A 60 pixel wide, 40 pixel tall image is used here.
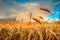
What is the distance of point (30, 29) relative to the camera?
5.35 feet

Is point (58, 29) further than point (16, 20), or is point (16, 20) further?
point (16, 20)

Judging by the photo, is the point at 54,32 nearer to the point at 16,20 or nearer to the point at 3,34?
the point at 3,34

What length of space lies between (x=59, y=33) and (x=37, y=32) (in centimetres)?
16

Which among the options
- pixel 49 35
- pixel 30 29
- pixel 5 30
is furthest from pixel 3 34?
pixel 49 35

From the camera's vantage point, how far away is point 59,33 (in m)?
1.60

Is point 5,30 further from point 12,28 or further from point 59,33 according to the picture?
point 59,33

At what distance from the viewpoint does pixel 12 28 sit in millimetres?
1774

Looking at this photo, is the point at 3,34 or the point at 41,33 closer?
the point at 41,33

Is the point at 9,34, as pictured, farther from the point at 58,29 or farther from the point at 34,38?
the point at 58,29

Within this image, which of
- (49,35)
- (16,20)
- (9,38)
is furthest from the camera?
(16,20)

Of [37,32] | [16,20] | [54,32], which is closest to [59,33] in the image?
[54,32]

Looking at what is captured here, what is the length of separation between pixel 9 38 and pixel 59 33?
15.5 inches

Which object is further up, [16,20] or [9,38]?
[16,20]

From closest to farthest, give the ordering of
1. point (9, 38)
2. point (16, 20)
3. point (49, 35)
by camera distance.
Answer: point (49, 35) < point (9, 38) < point (16, 20)
